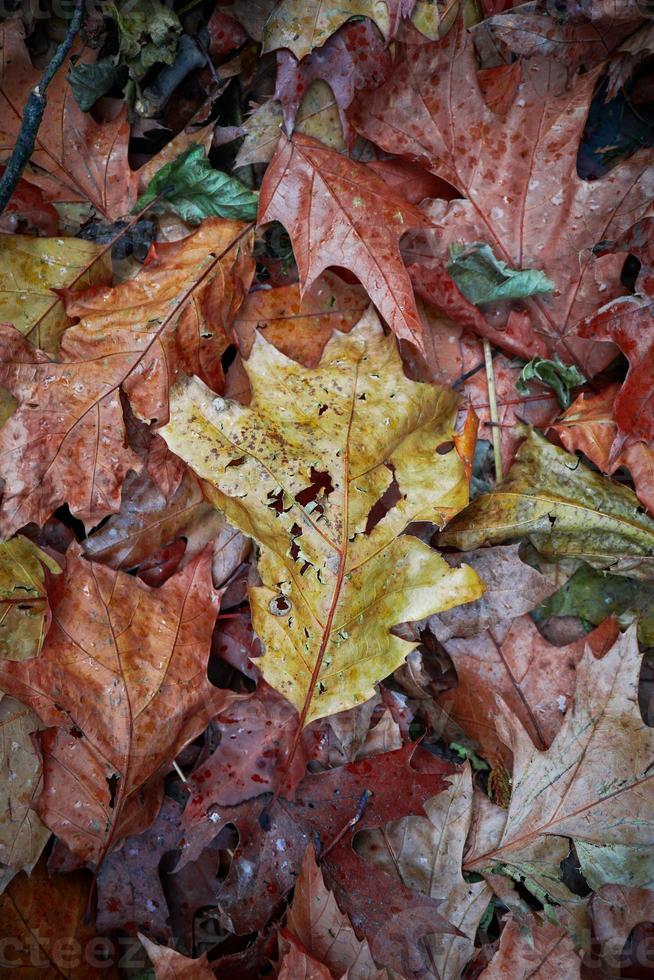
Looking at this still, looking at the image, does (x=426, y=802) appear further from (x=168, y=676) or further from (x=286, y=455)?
(x=286, y=455)

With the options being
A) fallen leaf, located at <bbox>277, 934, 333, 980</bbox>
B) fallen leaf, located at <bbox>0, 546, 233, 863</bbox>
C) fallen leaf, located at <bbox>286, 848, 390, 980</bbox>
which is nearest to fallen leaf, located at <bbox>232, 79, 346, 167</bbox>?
fallen leaf, located at <bbox>0, 546, 233, 863</bbox>

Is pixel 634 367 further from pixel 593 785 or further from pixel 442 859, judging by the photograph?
pixel 442 859

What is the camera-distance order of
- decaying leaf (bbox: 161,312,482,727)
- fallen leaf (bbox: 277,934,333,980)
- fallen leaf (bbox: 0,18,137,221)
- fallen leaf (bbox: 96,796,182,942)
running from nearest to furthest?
fallen leaf (bbox: 277,934,333,980), decaying leaf (bbox: 161,312,482,727), fallen leaf (bbox: 96,796,182,942), fallen leaf (bbox: 0,18,137,221)

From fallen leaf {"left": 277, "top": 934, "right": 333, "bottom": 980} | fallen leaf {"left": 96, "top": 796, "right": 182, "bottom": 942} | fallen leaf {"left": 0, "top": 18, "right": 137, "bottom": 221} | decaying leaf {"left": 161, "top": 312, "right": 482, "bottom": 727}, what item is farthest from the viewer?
fallen leaf {"left": 0, "top": 18, "right": 137, "bottom": 221}

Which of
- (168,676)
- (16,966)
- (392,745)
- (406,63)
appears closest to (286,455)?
(168,676)

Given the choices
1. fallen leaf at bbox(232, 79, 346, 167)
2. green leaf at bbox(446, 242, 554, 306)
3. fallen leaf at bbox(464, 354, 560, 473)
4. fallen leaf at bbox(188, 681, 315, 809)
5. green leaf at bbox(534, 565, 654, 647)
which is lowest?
green leaf at bbox(534, 565, 654, 647)

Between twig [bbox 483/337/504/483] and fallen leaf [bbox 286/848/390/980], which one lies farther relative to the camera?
twig [bbox 483/337/504/483]

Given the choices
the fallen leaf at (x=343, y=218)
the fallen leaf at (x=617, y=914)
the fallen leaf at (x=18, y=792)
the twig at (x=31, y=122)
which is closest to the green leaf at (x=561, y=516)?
the fallen leaf at (x=343, y=218)

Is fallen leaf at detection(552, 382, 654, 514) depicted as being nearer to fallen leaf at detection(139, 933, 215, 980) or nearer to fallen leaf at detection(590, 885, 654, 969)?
fallen leaf at detection(590, 885, 654, 969)
